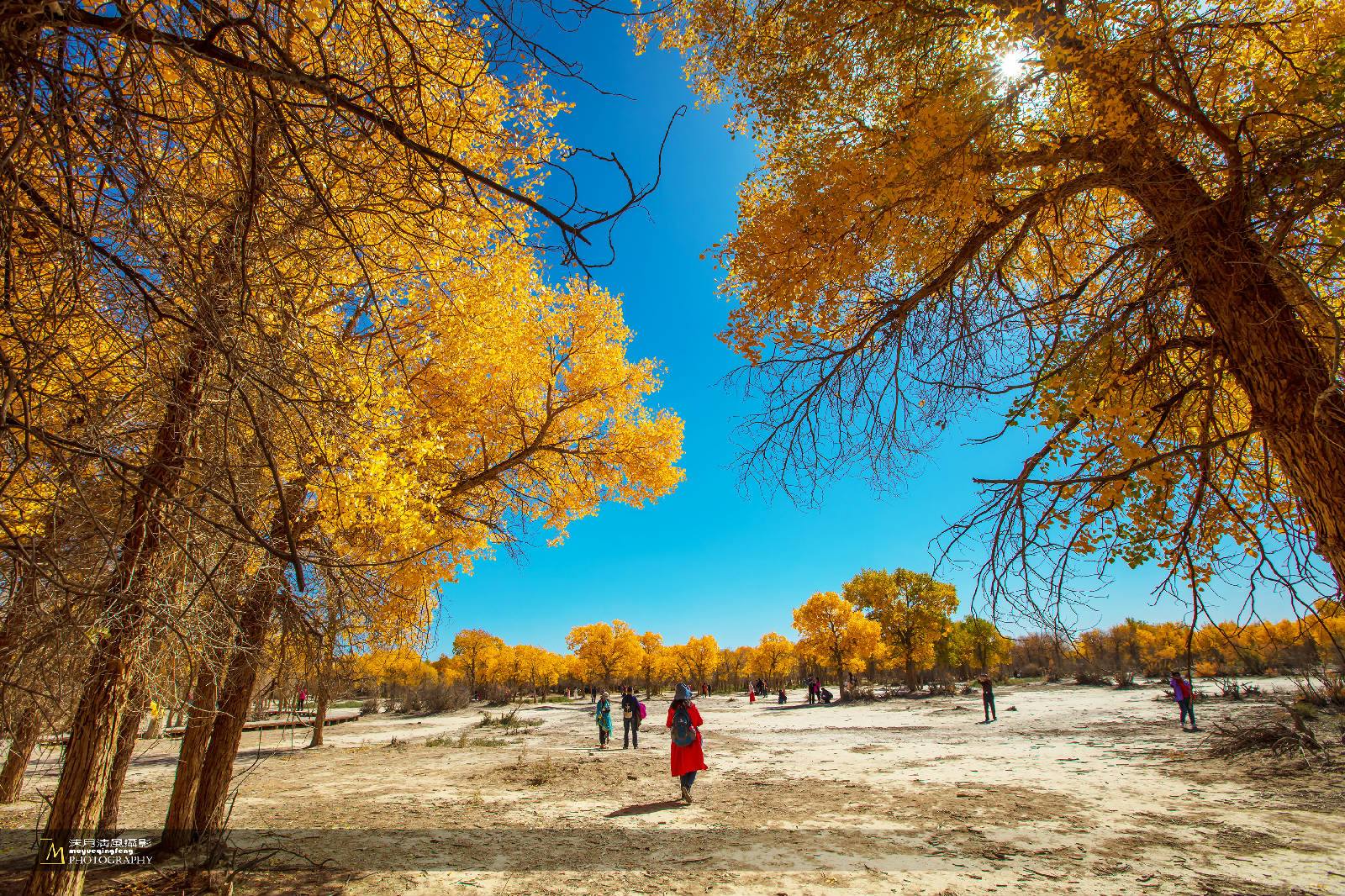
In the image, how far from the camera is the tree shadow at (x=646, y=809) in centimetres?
715

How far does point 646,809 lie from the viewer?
7.43 meters

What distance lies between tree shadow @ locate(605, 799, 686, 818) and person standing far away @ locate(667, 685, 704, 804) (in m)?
0.17

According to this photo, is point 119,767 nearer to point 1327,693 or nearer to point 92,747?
point 92,747

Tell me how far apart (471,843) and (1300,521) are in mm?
7494

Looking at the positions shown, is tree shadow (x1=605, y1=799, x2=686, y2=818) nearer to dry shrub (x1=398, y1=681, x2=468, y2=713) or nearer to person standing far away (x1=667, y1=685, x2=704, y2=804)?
person standing far away (x1=667, y1=685, x2=704, y2=804)

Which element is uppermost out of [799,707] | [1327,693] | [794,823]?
[1327,693]

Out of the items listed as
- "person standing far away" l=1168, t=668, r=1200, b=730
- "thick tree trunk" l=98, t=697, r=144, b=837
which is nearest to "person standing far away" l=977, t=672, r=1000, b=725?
"person standing far away" l=1168, t=668, r=1200, b=730

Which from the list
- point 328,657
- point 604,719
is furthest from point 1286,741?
point 604,719

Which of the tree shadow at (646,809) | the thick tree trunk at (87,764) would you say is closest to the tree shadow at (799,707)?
the tree shadow at (646,809)

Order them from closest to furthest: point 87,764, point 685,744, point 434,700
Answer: point 87,764
point 685,744
point 434,700

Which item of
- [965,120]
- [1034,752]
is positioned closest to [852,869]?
[965,120]

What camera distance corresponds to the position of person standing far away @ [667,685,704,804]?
300 inches

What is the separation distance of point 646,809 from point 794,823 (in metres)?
2.09

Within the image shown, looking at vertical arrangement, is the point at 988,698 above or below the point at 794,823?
below
